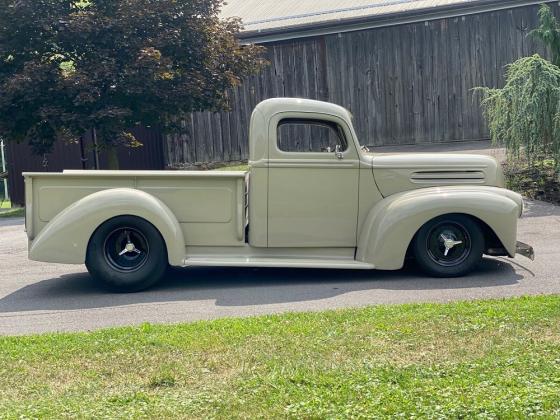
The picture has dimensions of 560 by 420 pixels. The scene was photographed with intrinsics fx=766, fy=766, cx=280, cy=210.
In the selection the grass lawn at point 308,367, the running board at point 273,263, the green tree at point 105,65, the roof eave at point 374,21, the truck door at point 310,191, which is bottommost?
the grass lawn at point 308,367

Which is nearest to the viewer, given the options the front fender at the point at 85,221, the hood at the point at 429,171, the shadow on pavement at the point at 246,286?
the shadow on pavement at the point at 246,286

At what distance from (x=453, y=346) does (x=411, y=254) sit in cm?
292

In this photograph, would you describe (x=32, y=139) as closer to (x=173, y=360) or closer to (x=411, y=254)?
(x=411, y=254)

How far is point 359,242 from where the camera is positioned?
8234 mm

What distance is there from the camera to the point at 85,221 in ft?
25.6

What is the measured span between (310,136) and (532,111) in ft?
19.4

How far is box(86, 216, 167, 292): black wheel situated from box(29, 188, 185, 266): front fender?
87mm

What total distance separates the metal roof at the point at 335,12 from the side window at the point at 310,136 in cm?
1022

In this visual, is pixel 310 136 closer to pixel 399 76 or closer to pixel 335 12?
pixel 399 76

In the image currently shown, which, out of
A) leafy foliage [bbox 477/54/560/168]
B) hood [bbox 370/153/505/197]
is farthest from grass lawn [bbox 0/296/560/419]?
leafy foliage [bbox 477/54/560/168]

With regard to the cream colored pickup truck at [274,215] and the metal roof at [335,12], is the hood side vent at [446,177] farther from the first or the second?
the metal roof at [335,12]

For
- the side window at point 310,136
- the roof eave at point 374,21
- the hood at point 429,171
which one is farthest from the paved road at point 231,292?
the roof eave at point 374,21

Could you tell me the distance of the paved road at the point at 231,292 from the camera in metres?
7.05

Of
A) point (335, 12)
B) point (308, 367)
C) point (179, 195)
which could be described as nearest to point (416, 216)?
point (179, 195)
